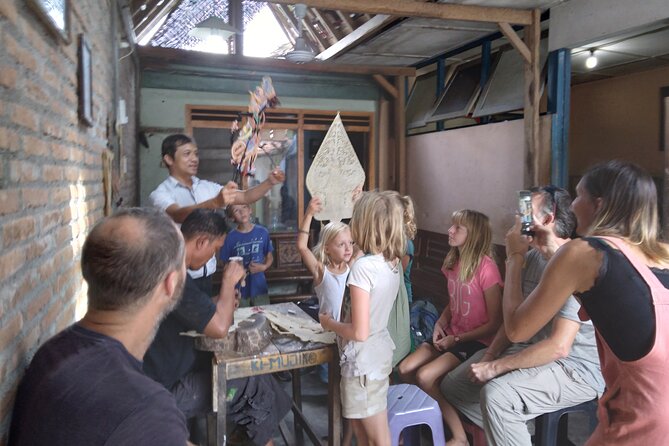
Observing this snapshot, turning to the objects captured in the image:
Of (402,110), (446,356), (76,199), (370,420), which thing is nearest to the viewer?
(76,199)

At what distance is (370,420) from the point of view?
90.8 inches

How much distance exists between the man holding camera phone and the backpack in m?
1.55

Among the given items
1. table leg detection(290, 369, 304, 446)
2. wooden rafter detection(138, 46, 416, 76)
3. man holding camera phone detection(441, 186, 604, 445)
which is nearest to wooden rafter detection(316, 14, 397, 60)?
wooden rafter detection(138, 46, 416, 76)

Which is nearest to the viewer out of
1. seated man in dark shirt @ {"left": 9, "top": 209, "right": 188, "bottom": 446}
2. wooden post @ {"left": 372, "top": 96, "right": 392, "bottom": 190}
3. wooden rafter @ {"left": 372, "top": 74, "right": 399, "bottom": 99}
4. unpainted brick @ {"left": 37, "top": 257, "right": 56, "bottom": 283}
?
seated man in dark shirt @ {"left": 9, "top": 209, "right": 188, "bottom": 446}

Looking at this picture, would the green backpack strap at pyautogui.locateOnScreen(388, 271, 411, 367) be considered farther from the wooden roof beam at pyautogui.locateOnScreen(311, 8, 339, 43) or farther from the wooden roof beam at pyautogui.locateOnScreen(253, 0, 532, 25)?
the wooden roof beam at pyautogui.locateOnScreen(311, 8, 339, 43)

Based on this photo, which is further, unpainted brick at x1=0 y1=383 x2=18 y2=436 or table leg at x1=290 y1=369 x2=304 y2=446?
table leg at x1=290 y1=369 x2=304 y2=446

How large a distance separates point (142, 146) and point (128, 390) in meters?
5.40

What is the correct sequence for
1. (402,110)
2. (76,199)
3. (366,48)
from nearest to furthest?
(76,199) < (366,48) < (402,110)

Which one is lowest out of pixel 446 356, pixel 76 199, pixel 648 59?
pixel 446 356

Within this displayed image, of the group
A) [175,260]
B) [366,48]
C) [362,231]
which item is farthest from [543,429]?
[366,48]

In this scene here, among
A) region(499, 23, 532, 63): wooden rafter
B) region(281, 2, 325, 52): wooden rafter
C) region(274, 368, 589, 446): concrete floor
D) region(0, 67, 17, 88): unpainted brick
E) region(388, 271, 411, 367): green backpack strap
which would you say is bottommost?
region(274, 368, 589, 446): concrete floor

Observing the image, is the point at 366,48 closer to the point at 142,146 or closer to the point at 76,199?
the point at 142,146

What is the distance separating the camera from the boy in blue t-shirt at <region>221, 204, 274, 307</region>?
177 inches

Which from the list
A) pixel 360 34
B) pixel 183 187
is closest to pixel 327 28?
pixel 360 34
